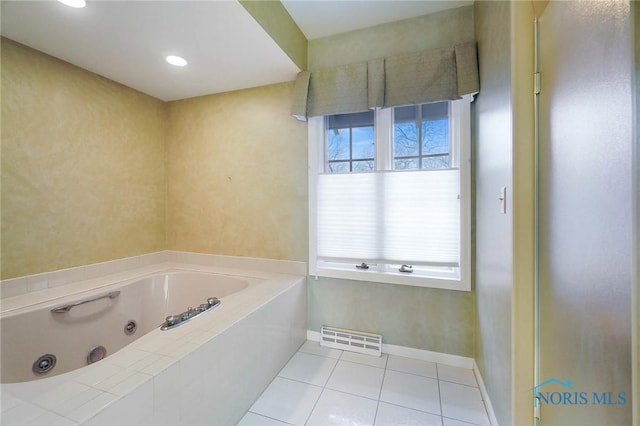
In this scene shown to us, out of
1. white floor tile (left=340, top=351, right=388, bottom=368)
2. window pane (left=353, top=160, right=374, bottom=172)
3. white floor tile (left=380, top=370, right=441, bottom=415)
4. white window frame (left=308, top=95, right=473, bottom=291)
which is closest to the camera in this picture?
white floor tile (left=380, top=370, right=441, bottom=415)

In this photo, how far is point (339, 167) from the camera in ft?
6.87

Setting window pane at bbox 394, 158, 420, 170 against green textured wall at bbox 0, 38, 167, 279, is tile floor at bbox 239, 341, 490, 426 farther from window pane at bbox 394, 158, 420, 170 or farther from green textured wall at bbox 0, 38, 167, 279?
green textured wall at bbox 0, 38, 167, 279

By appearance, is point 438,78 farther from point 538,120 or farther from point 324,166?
point 324,166

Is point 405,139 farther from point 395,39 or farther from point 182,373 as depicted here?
point 182,373

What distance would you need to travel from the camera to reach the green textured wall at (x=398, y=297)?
1751 mm

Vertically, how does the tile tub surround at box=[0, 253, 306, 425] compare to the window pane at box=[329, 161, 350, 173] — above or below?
below

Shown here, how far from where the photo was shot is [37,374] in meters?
1.38

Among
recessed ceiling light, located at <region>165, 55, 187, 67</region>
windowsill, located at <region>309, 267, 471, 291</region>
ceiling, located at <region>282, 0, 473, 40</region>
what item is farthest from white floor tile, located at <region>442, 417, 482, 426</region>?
recessed ceiling light, located at <region>165, 55, 187, 67</region>

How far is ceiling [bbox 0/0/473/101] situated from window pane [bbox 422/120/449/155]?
77 cm

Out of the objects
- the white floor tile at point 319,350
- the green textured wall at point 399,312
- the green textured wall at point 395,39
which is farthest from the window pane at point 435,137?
the white floor tile at point 319,350

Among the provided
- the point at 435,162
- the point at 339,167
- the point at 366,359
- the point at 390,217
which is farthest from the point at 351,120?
the point at 366,359

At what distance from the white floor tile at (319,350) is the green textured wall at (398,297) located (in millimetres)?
131

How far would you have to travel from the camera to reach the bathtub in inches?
52.6

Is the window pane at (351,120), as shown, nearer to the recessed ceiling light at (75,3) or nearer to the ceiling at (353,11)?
the ceiling at (353,11)
